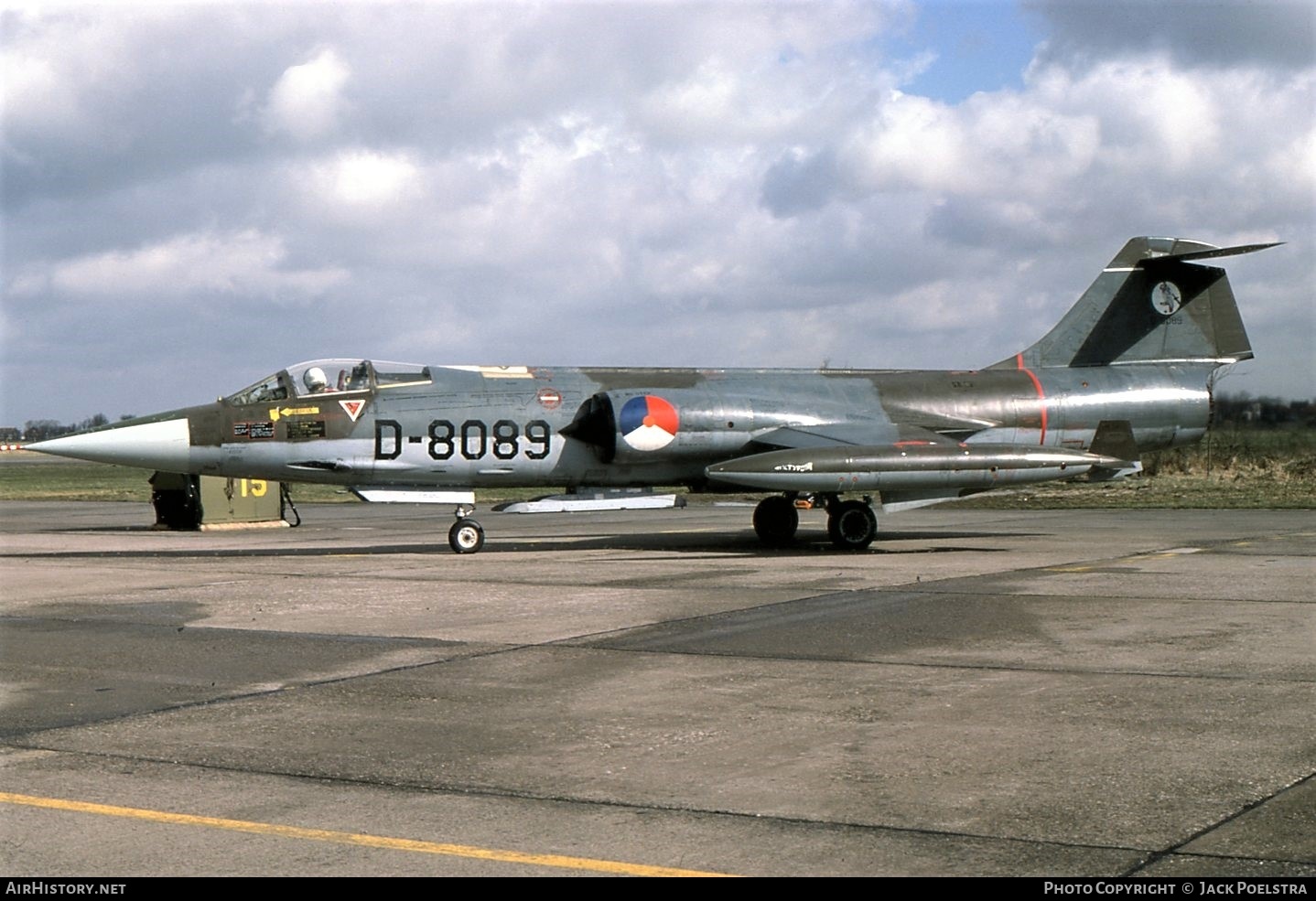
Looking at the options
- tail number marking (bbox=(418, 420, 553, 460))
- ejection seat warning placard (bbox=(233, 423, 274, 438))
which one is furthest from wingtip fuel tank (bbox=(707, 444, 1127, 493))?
ejection seat warning placard (bbox=(233, 423, 274, 438))

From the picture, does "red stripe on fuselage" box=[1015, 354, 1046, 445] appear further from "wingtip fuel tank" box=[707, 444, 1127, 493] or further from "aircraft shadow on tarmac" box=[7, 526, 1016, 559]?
"wingtip fuel tank" box=[707, 444, 1127, 493]

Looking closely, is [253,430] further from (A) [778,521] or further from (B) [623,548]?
(A) [778,521]

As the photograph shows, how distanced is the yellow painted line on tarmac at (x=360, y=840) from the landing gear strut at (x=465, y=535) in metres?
13.0

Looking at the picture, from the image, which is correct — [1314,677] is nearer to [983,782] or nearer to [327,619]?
[983,782]

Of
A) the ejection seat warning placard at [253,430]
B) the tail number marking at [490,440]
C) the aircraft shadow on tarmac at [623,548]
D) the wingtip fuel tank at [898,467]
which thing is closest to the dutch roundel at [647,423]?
the wingtip fuel tank at [898,467]

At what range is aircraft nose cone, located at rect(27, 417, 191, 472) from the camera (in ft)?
57.9

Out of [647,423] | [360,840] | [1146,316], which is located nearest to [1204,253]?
[1146,316]

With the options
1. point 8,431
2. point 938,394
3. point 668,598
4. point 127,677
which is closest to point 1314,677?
point 668,598

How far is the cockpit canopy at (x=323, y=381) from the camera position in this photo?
1834 centimetres

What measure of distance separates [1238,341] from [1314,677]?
14902 mm

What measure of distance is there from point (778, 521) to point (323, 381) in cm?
699

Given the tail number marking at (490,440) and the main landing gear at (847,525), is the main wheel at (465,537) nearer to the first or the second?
the tail number marking at (490,440)

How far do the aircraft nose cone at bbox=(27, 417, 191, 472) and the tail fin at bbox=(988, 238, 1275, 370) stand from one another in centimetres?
1249

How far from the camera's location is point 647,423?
19000 millimetres
